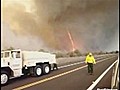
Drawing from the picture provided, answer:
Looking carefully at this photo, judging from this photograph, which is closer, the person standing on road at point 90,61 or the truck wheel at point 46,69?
the person standing on road at point 90,61

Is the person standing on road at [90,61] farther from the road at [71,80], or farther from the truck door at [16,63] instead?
the truck door at [16,63]

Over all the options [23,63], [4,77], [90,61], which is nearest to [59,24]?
[90,61]

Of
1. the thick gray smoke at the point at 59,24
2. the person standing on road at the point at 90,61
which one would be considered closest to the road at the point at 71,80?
the person standing on road at the point at 90,61

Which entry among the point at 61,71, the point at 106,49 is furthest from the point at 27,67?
the point at 106,49

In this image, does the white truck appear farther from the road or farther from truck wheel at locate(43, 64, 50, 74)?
the road

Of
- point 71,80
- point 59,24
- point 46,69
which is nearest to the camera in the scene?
point 71,80

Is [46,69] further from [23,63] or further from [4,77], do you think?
[4,77]
